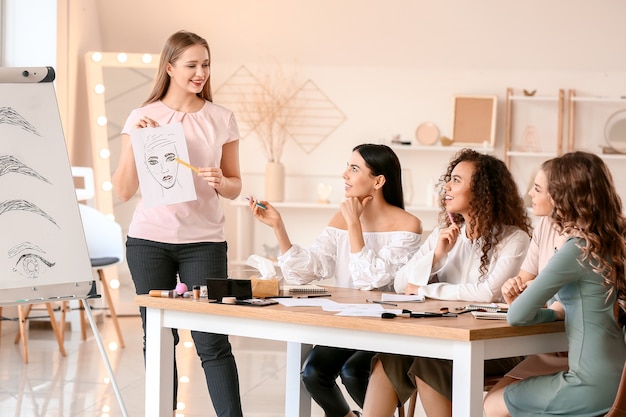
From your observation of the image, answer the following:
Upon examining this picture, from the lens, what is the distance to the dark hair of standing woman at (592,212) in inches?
85.2

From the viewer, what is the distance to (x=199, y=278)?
279 cm

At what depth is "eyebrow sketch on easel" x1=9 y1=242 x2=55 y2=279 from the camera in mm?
2875

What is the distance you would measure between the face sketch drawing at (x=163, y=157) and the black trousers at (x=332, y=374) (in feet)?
2.28

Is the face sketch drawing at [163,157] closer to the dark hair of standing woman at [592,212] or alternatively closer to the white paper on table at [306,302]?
the white paper on table at [306,302]

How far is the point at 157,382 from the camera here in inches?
94.7

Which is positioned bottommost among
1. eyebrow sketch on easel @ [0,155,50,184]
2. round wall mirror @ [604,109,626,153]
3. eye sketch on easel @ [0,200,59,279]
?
eye sketch on easel @ [0,200,59,279]

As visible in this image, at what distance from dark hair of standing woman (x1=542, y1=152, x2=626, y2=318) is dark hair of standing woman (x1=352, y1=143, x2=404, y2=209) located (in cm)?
89

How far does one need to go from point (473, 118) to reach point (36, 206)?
4.09m

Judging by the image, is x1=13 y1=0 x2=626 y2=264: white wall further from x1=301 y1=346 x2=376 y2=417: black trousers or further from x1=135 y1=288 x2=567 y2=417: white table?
x1=135 y1=288 x2=567 y2=417: white table

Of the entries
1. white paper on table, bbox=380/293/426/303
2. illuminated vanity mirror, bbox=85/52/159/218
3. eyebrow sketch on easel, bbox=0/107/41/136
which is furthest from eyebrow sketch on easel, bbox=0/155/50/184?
illuminated vanity mirror, bbox=85/52/159/218

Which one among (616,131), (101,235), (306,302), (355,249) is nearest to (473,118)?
(616,131)

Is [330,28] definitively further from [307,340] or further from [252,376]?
[307,340]

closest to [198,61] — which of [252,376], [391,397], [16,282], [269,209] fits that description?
[269,209]

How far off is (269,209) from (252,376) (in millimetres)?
1877
